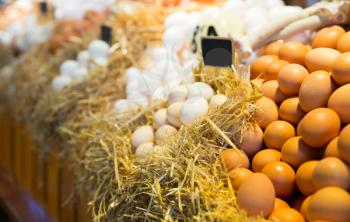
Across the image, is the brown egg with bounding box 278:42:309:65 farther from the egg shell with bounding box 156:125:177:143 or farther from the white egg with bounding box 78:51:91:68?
the white egg with bounding box 78:51:91:68

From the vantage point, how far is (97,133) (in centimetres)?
167

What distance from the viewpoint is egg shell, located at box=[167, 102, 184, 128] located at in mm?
1457

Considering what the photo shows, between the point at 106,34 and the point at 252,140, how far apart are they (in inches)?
53.5

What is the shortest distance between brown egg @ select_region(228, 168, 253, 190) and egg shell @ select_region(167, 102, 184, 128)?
34 centimetres

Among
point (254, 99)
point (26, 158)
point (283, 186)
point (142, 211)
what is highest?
point (254, 99)

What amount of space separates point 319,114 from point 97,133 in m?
0.84

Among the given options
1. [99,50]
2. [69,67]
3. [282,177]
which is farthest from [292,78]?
[69,67]

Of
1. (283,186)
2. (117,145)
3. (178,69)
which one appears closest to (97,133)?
(117,145)

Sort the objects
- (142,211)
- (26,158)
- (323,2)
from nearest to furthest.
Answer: (142,211)
(323,2)
(26,158)

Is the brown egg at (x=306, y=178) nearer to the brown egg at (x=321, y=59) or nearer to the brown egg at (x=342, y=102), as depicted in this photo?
the brown egg at (x=342, y=102)

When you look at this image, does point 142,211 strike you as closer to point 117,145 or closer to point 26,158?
point 117,145

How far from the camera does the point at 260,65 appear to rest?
1.51m

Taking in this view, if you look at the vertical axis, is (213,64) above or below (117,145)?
above

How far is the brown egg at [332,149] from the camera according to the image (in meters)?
1.03
